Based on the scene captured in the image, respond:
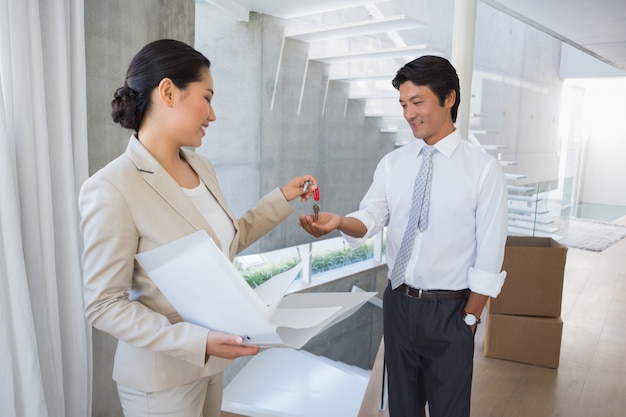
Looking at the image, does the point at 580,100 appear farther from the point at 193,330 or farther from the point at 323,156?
the point at 193,330

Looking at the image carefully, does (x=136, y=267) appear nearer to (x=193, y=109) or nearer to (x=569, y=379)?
(x=193, y=109)

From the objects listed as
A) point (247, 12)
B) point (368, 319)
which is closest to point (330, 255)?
point (368, 319)

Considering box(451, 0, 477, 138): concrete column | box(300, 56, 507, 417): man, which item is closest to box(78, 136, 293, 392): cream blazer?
box(300, 56, 507, 417): man

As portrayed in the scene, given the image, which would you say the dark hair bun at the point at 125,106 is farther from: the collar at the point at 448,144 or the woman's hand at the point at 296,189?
the collar at the point at 448,144

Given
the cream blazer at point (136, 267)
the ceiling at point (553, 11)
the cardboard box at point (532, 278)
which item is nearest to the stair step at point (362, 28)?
the ceiling at point (553, 11)

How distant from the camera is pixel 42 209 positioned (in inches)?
76.0

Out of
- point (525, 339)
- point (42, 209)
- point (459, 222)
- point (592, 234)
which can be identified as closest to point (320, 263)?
point (525, 339)

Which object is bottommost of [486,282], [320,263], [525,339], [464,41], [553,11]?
[320,263]

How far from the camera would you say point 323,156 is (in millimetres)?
5984

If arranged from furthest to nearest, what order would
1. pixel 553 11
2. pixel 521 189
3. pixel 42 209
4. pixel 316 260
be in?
1. pixel 316 260
2. pixel 553 11
3. pixel 521 189
4. pixel 42 209

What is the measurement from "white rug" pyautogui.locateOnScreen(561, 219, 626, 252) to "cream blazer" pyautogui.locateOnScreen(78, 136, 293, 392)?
6.46 meters

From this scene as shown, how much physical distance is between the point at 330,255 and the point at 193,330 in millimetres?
5645

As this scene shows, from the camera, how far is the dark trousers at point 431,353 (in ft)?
5.18

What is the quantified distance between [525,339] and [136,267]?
265 centimetres
